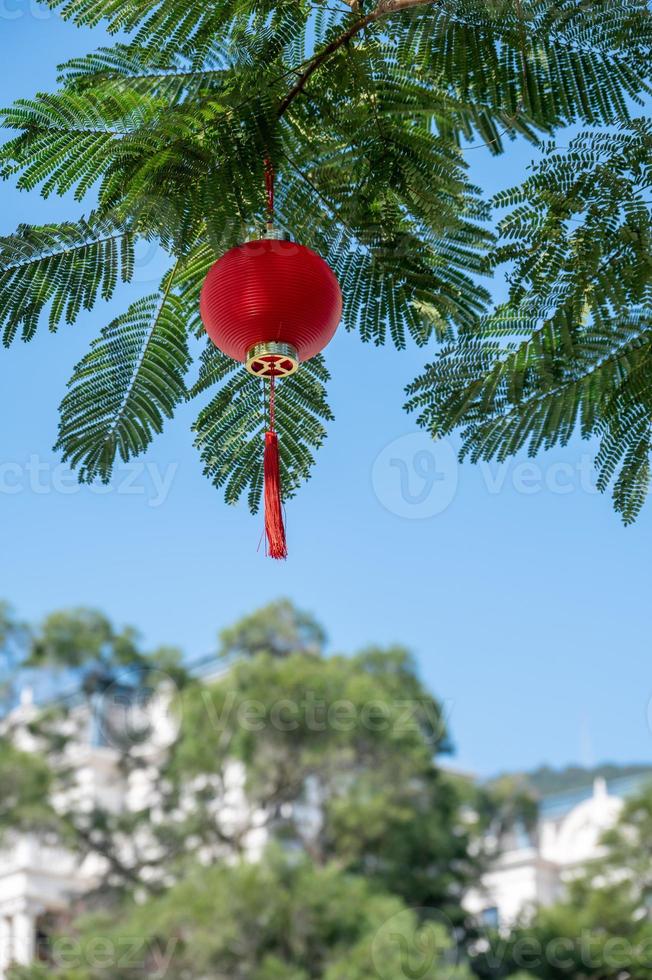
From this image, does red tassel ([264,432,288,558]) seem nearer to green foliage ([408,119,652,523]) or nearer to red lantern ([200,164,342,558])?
red lantern ([200,164,342,558])

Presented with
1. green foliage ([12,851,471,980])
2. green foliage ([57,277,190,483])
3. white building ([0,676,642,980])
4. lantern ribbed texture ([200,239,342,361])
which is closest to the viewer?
lantern ribbed texture ([200,239,342,361])

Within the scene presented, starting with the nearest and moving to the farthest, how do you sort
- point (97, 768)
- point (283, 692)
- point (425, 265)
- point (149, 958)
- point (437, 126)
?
1. point (437, 126)
2. point (425, 265)
3. point (149, 958)
4. point (283, 692)
5. point (97, 768)

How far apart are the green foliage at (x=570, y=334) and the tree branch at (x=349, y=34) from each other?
10.4 inches

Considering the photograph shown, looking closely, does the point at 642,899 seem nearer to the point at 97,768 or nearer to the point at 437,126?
the point at 97,768

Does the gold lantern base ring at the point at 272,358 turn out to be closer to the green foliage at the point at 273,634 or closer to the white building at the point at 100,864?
the white building at the point at 100,864

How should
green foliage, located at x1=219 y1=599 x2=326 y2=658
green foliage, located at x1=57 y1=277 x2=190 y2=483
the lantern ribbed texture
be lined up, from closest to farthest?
1. the lantern ribbed texture
2. green foliage, located at x1=57 y1=277 x2=190 y2=483
3. green foliage, located at x1=219 y1=599 x2=326 y2=658

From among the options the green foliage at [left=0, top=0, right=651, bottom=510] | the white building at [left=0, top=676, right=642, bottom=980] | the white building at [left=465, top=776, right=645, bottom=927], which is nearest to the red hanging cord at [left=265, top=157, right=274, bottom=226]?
the green foliage at [left=0, top=0, right=651, bottom=510]

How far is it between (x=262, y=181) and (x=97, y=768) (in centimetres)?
827

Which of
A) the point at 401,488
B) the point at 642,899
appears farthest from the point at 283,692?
the point at 401,488

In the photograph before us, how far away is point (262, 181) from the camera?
4.41 ft

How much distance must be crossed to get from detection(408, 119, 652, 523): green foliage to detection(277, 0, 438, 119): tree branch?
27 centimetres

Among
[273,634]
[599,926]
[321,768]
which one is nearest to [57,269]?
[321,768]

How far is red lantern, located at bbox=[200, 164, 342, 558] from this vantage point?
1.26 m

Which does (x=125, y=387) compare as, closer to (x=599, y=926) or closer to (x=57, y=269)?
(x=57, y=269)
